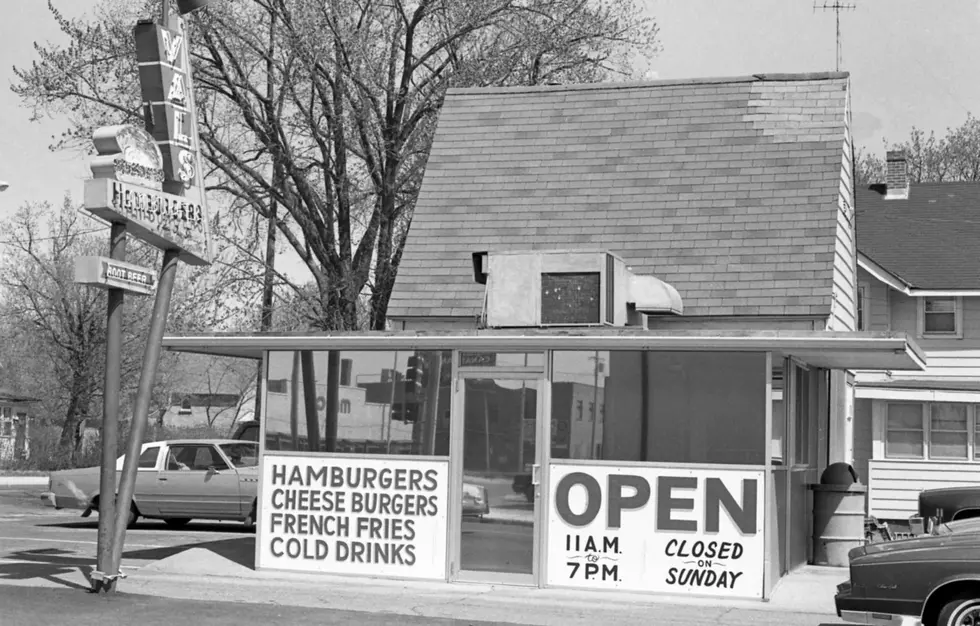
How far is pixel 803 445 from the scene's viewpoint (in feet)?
50.6

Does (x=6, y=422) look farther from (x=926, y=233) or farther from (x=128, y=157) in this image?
(x=128, y=157)

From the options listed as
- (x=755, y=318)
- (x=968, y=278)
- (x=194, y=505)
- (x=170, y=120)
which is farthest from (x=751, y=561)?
(x=968, y=278)

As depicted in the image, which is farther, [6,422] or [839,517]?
[6,422]

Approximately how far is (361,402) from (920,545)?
21.2ft

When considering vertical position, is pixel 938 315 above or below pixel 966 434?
above

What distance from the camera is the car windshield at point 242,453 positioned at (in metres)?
21.7

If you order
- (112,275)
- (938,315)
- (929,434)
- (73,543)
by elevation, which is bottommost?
(73,543)

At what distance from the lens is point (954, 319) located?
92.3 ft

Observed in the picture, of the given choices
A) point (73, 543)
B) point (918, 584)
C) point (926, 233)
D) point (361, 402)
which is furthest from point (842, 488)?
point (926, 233)

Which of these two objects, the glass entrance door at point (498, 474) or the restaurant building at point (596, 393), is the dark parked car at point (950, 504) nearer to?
the restaurant building at point (596, 393)

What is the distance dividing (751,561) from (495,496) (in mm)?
2738

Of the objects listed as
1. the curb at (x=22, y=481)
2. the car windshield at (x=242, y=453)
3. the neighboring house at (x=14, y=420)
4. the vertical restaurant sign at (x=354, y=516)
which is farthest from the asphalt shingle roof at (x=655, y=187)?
the neighboring house at (x=14, y=420)

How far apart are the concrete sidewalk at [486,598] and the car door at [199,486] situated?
672 cm

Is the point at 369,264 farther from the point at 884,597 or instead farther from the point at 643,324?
the point at 884,597
